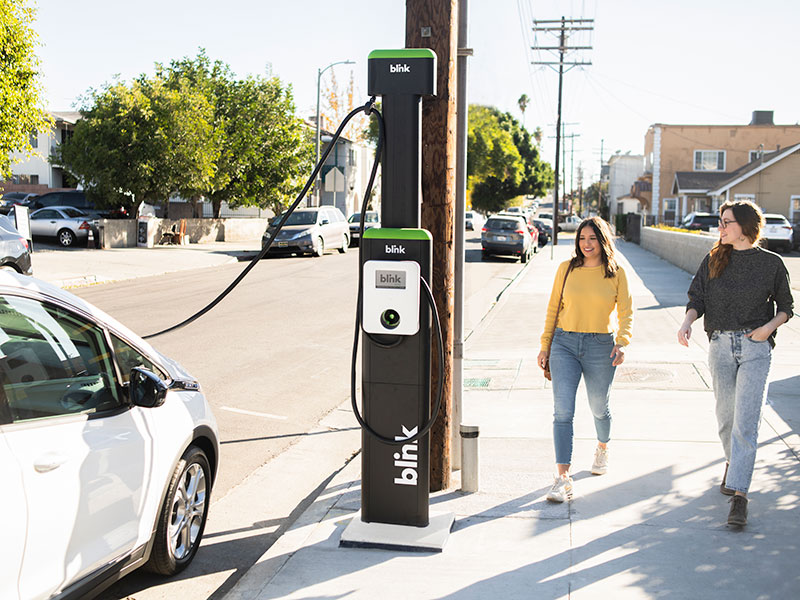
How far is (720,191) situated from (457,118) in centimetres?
5080

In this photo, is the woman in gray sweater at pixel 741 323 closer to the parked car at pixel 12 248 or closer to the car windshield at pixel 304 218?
the parked car at pixel 12 248

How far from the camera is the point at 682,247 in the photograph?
26.4 m

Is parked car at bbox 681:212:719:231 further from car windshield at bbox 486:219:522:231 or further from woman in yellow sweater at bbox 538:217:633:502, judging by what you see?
woman in yellow sweater at bbox 538:217:633:502

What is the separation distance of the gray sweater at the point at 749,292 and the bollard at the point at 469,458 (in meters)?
1.56

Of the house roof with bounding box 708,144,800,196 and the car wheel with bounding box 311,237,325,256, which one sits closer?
the car wheel with bounding box 311,237,325,256

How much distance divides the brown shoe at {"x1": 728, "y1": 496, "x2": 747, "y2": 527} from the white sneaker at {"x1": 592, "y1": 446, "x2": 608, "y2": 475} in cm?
112

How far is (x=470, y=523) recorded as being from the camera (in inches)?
191

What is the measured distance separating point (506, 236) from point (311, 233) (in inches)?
276

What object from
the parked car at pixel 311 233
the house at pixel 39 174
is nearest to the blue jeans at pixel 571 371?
the parked car at pixel 311 233

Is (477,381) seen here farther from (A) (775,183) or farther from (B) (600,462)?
(A) (775,183)

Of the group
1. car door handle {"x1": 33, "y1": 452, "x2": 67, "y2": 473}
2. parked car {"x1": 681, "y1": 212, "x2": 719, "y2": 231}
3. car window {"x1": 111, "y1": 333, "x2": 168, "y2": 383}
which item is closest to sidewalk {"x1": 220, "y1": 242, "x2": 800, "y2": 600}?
car window {"x1": 111, "y1": 333, "x2": 168, "y2": 383}

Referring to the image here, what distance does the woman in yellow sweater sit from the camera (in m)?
5.29

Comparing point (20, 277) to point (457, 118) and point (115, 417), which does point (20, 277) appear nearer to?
point (115, 417)

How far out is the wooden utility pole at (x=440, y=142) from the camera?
16.6 ft
